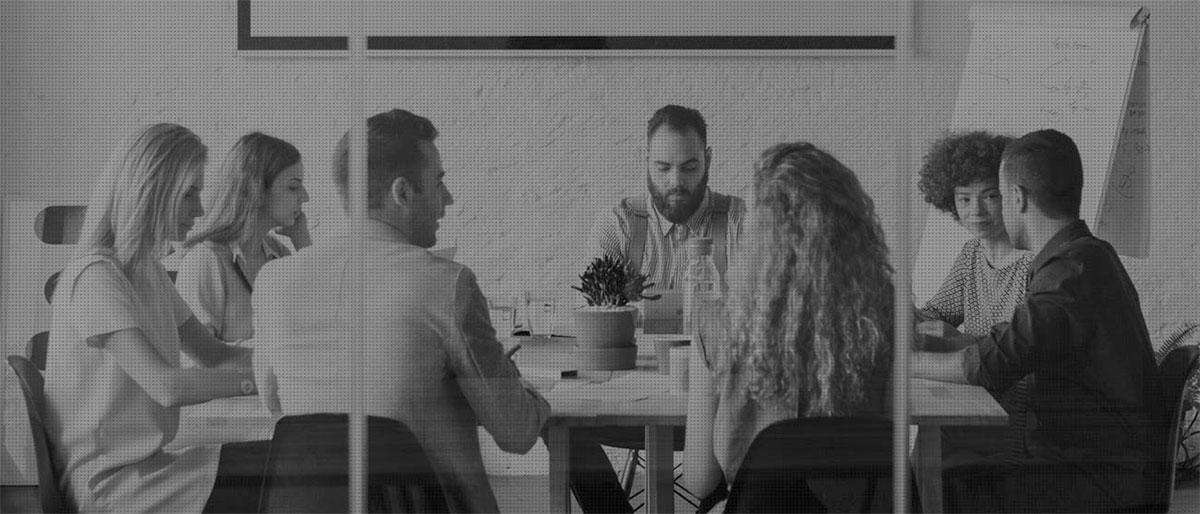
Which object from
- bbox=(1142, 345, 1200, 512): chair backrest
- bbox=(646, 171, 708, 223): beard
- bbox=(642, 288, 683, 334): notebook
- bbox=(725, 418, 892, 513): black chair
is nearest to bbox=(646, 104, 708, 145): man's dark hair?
bbox=(646, 171, 708, 223): beard

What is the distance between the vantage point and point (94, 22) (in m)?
3.22

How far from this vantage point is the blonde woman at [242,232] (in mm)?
3146

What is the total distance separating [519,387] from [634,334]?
0.31 m

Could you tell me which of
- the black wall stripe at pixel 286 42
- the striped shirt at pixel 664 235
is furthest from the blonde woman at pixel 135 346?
the striped shirt at pixel 664 235

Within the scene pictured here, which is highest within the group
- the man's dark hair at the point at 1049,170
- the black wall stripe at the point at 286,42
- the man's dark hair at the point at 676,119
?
the black wall stripe at the point at 286,42

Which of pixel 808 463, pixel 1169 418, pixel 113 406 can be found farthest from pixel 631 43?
pixel 1169 418

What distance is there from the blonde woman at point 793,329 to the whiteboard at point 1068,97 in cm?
44

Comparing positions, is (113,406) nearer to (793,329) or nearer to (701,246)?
(701,246)

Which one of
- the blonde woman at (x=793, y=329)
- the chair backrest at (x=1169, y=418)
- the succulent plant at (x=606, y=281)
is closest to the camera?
the blonde woman at (x=793, y=329)

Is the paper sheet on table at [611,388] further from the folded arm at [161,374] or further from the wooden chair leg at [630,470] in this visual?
the folded arm at [161,374]

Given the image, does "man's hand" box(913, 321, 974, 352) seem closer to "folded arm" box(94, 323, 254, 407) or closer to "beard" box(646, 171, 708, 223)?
"beard" box(646, 171, 708, 223)

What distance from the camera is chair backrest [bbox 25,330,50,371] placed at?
320cm

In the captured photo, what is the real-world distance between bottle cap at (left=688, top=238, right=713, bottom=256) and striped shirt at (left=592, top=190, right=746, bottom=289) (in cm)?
1

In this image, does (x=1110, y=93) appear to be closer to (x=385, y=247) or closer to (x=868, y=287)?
(x=868, y=287)
